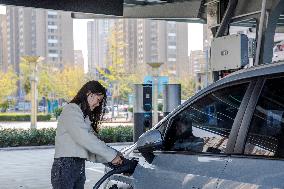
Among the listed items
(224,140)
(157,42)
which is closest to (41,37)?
(157,42)

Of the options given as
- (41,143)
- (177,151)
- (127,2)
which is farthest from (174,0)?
(177,151)

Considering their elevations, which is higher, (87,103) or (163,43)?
(163,43)

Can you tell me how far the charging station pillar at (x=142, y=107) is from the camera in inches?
619

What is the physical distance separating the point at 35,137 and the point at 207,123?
17.7 meters

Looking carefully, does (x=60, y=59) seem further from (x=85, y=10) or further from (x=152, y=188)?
(x=152, y=188)

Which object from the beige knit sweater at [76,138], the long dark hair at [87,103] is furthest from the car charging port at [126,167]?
the long dark hair at [87,103]

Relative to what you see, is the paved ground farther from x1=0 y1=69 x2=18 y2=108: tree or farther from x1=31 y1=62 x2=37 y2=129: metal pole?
x1=0 y1=69 x2=18 y2=108: tree

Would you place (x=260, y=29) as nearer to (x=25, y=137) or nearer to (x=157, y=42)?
(x=25, y=137)

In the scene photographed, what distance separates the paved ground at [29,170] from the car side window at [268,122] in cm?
828

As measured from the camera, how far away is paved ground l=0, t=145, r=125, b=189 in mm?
11789

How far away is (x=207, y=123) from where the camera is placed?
357 cm

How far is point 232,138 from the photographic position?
317cm

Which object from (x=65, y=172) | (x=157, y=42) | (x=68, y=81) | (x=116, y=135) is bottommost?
(x=68, y=81)

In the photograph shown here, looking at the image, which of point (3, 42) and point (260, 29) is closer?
point (260, 29)
